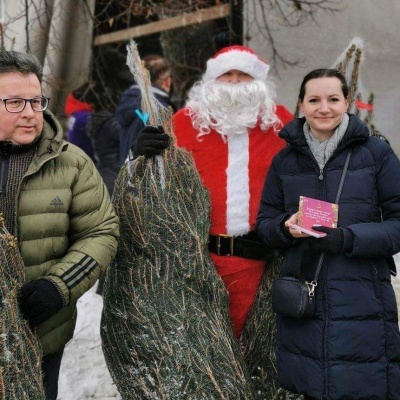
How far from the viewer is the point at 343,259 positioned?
8.41 feet

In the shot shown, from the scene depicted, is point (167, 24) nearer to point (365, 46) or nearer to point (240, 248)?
point (365, 46)

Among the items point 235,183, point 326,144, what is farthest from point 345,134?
point 235,183

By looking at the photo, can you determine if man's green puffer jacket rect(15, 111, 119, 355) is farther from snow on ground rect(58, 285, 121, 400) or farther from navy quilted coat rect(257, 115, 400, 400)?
snow on ground rect(58, 285, 121, 400)

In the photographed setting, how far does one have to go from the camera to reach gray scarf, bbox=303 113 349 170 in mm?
2645

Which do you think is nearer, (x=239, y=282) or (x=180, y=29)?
(x=239, y=282)

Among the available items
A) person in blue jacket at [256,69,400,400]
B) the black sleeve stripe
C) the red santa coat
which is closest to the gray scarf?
person in blue jacket at [256,69,400,400]

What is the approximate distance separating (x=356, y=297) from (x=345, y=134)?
0.67 meters

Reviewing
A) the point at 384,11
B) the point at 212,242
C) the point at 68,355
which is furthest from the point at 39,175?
the point at 384,11

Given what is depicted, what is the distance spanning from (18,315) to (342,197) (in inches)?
52.0

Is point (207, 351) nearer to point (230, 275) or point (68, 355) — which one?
point (230, 275)

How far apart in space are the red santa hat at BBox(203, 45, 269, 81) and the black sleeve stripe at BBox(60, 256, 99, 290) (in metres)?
1.50

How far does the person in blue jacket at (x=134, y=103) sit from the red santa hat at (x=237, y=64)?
0.95m

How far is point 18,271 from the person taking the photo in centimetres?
223

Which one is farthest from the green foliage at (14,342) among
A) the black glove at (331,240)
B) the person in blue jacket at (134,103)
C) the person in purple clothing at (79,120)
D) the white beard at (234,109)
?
the person in purple clothing at (79,120)
